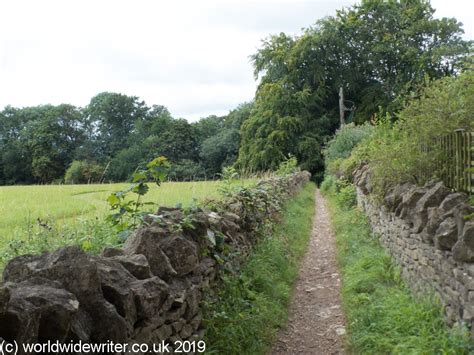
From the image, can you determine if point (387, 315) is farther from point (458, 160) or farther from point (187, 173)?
point (187, 173)

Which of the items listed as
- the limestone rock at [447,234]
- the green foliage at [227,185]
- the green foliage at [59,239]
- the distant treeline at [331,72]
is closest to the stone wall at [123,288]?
the green foliage at [59,239]

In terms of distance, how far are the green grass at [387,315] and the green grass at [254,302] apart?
0.98 metres

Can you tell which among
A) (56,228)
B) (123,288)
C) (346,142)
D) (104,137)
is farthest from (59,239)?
(104,137)

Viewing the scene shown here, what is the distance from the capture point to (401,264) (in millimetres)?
6969

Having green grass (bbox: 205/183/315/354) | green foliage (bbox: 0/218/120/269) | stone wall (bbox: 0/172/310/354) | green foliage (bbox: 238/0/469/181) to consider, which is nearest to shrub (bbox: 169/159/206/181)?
green grass (bbox: 205/183/315/354)

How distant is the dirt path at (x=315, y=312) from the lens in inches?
211

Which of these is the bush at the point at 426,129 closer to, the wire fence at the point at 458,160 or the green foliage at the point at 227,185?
the wire fence at the point at 458,160

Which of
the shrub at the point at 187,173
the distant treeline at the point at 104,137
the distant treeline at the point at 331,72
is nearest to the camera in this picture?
the shrub at the point at 187,173

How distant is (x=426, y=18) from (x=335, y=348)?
137ft

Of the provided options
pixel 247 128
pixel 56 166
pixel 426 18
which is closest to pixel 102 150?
pixel 56 166

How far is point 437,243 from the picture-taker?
4730 millimetres

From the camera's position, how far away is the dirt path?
5.35m

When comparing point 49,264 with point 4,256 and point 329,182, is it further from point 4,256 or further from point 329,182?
point 329,182

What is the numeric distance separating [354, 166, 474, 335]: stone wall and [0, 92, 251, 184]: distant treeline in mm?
37218
